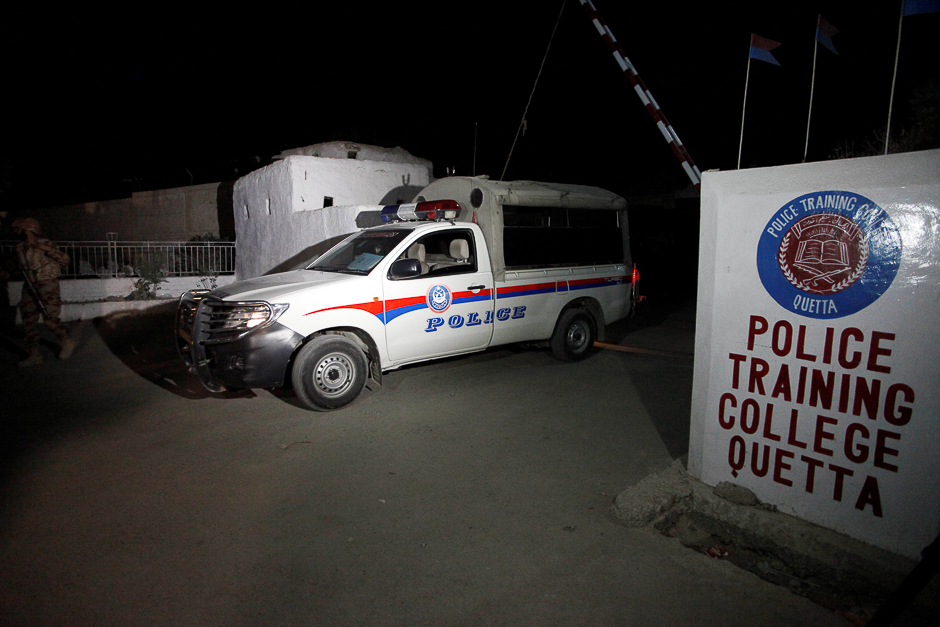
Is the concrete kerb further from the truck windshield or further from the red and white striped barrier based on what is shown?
the red and white striped barrier

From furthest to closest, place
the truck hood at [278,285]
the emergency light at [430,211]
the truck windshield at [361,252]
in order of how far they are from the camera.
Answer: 1. the emergency light at [430,211]
2. the truck windshield at [361,252]
3. the truck hood at [278,285]

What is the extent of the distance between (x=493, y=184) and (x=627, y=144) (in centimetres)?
2226

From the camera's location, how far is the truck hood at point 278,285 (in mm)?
5180

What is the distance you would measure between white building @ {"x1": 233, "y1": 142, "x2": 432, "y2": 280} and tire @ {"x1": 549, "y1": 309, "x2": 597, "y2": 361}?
13.8 ft

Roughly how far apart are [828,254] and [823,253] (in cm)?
2

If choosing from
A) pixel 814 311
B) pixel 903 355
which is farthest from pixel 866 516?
pixel 814 311

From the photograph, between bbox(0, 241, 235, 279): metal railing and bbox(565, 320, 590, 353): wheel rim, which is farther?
bbox(0, 241, 235, 279): metal railing

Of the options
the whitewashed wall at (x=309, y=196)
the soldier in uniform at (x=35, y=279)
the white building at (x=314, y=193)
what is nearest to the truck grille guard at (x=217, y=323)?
the soldier in uniform at (x=35, y=279)

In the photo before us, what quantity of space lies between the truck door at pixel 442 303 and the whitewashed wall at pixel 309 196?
142 inches

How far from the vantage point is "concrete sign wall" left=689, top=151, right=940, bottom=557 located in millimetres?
2670

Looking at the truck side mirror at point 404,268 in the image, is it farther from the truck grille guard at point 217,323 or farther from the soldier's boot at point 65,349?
the soldier's boot at point 65,349

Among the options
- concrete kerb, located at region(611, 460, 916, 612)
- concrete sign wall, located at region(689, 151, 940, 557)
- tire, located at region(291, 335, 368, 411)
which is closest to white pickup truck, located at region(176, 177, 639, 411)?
tire, located at region(291, 335, 368, 411)

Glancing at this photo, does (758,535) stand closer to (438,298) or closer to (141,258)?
(438,298)

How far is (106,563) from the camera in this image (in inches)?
118
